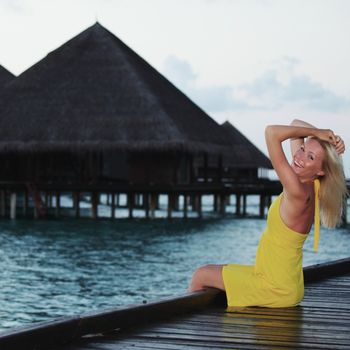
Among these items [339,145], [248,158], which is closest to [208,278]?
[339,145]

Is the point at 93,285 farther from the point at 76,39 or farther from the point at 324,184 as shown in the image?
the point at 76,39

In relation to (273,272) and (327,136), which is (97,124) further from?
(327,136)

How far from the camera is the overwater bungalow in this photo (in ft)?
96.7

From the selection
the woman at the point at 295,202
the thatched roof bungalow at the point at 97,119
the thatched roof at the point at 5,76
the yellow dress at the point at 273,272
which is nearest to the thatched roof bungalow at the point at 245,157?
the thatched roof bungalow at the point at 97,119

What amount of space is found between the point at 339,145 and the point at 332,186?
8.1 inches

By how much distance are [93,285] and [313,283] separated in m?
8.89

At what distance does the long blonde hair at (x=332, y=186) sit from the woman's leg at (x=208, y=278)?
69 cm

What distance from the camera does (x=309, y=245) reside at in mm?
24625

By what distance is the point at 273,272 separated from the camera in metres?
4.53

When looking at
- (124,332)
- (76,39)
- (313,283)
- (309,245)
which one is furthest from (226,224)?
(124,332)

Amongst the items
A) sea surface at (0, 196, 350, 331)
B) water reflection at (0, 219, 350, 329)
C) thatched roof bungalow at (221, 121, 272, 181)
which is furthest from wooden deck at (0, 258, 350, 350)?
thatched roof bungalow at (221, 121, 272, 181)

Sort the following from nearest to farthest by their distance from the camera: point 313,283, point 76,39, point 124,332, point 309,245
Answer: point 124,332 < point 313,283 < point 309,245 < point 76,39

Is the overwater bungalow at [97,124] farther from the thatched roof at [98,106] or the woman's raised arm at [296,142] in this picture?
the woman's raised arm at [296,142]

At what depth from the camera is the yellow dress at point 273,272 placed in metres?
4.47
